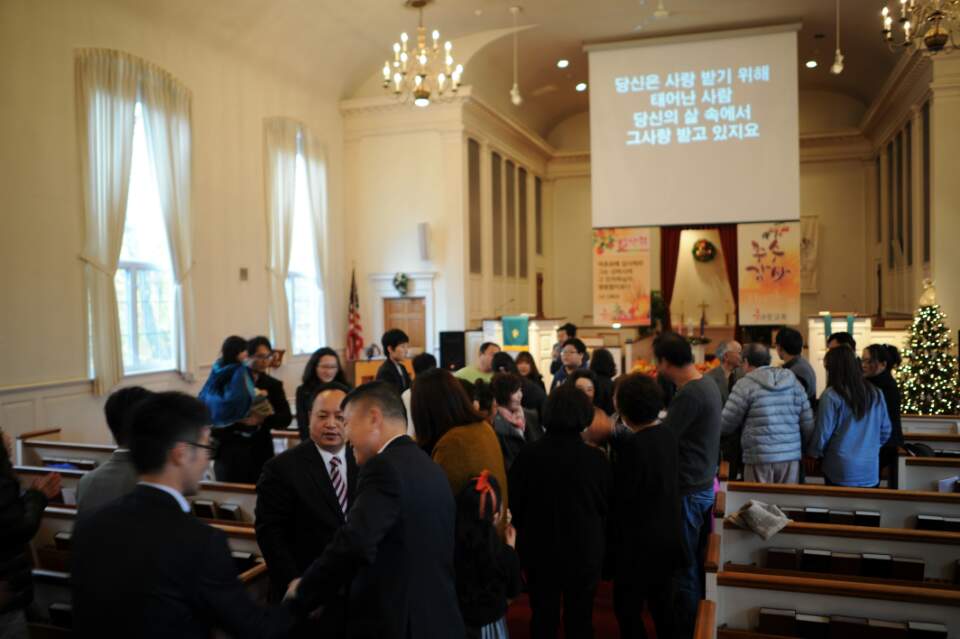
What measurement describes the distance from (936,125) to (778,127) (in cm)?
239

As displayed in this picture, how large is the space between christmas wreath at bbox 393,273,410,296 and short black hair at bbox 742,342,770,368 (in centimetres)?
906

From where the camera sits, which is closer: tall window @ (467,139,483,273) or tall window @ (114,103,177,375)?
tall window @ (114,103,177,375)

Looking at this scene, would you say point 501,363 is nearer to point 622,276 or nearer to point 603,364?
point 603,364

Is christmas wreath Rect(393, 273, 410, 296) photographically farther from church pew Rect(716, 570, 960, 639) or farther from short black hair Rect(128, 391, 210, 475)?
short black hair Rect(128, 391, 210, 475)

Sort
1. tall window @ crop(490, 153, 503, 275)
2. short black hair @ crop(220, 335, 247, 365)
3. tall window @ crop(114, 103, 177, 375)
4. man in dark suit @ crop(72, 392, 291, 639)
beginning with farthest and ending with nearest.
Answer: tall window @ crop(490, 153, 503, 275) < tall window @ crop(114, 103, 177, 375) < short black hair @ crop(220, 335, 247, 365) < man in dark suit @ crop(72, 392, 291, 639)

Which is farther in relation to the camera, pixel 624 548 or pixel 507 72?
pixel 507 72

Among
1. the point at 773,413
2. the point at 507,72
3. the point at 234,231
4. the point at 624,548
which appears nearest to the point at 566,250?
the point at 507,72

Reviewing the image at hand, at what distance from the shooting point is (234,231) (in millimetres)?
10328

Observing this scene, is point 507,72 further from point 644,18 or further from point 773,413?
point 773,413

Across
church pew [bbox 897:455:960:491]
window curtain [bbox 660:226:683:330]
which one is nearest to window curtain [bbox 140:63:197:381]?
church pew [bbox 897:455:960:491]

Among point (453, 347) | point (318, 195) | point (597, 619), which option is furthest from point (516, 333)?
point (597, 619)

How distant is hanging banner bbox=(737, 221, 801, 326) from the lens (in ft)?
41.8

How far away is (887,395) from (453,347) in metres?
8.50

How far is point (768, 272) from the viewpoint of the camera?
42.8ft
